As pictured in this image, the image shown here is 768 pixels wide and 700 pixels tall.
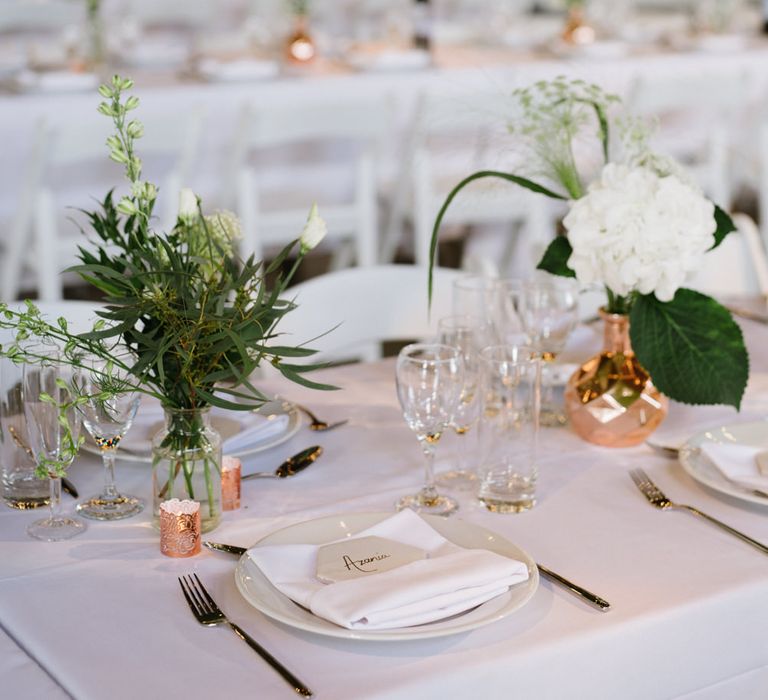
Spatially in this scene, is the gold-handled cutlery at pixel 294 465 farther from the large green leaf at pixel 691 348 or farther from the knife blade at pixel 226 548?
the large green leaf at pixel 691 348

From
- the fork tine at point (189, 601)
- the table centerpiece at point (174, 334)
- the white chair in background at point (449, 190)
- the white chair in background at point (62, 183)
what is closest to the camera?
the fork tine at point (189, 601)

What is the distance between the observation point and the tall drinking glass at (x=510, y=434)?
1483mm

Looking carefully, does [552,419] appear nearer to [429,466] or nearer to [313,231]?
[429,466]

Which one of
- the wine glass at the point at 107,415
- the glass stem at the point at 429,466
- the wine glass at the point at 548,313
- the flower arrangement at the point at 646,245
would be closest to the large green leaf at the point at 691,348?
the flower arrangement at the point at 646,245

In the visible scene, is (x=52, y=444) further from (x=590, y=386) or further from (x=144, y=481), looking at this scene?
(x=590, y=386)

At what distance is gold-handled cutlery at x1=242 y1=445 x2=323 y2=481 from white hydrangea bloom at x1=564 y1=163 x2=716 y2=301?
1.44 ft

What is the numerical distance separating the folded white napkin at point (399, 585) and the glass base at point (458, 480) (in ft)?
0.82

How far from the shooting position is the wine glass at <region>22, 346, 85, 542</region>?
1391 mm

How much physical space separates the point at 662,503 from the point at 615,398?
227mm

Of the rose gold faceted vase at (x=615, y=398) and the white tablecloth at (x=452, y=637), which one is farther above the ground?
the rose gold faceted vase at (x=615, y=398)

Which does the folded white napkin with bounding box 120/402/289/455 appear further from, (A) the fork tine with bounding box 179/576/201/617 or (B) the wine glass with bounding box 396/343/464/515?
(A) the fork tine with bounding box 179/576/201/617

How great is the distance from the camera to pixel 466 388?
1.54m

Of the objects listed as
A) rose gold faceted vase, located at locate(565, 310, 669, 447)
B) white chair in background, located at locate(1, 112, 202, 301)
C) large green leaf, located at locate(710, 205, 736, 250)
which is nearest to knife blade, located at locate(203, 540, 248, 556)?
rose gold faceted vase, located at locate(565, 310, 669, 447)

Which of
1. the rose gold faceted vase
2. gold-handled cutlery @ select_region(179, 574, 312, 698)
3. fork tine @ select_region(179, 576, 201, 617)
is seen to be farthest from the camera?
the rose gold faceted vase
